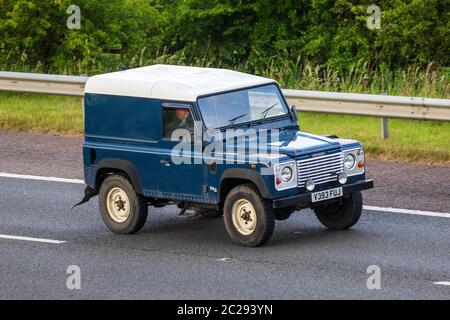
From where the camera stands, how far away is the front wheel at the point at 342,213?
45.8 feet

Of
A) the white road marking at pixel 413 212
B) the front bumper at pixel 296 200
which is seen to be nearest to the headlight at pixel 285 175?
the front bumper at pixel 296 200

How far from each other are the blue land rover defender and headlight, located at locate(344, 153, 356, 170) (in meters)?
0.01

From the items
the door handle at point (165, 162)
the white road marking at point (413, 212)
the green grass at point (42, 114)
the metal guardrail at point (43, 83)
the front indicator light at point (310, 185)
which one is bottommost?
the white road marking at point (413, 212)

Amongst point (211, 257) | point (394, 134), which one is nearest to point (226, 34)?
point (394, 134)

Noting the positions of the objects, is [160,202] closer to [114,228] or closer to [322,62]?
[114,228]

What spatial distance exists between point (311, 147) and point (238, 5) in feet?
49.2

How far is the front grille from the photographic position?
13.2 m

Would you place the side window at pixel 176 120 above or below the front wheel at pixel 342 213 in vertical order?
above

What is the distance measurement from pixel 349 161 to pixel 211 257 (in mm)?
1830

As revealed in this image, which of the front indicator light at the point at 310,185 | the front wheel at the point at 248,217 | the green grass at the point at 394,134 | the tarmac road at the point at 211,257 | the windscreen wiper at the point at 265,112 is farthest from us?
the green grass at the point at 394,134

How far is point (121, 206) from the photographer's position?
1429cm

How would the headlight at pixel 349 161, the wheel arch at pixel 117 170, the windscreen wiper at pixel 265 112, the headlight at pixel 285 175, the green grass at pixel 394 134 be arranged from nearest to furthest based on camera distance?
the headlight at pixel 285 175 → the headlight at pixel 349 161 → the wheel arch at pixel 117 170 → the windscreen wiper at pixel 265 112 → the green grass at pixel 394 134

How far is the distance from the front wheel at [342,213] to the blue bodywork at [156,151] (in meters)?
0.30

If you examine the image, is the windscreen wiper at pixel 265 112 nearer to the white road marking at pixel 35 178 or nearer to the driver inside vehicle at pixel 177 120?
the driver inside vehicle at pixel 177 120
